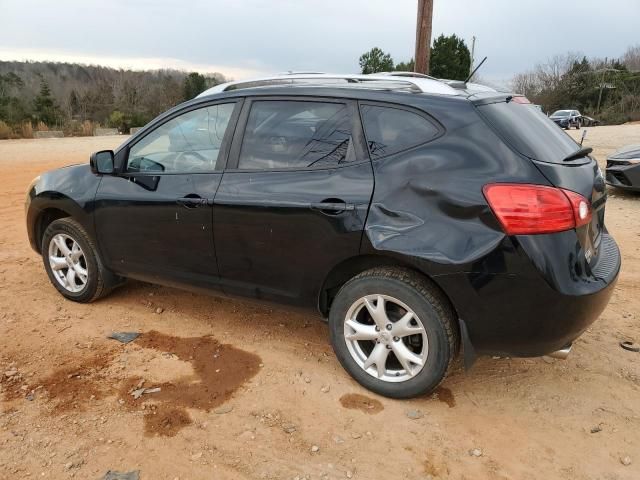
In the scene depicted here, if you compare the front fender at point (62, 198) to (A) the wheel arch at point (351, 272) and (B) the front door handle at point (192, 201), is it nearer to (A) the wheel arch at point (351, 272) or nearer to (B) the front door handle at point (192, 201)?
(B) the front door handle at point (192, 201)

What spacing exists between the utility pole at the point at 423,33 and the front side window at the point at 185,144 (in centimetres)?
528

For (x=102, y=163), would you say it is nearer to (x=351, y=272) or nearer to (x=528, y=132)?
(x=351, y=272)

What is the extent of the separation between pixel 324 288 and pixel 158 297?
201cm

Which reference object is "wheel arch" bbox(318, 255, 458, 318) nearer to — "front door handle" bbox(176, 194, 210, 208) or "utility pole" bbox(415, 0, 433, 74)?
"front door handle" bbox(176, 194, 210, 208)

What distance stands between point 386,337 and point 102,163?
7.90 ft

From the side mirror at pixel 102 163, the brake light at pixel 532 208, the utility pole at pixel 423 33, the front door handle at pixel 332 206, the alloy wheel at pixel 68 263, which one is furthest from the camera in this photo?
the utility pole at pixel 423 33

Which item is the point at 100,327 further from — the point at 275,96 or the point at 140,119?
the point at 140,119

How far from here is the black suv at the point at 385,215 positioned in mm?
2598

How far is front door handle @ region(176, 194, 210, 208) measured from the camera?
3.43 m

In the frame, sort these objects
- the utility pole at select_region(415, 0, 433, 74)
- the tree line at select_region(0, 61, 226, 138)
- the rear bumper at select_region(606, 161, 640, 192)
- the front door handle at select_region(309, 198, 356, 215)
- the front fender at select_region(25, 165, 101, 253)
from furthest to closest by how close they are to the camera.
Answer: the tree line at select_region(0, 61, 226, 138), the rear bumper at select_region(606, 161, 640, 192), the utility pole at select_region(415, 0, 433, 74), the front fender at select_region(25, 165, 101, 253), the front door handle at select_region(309, 198, 356, 215)

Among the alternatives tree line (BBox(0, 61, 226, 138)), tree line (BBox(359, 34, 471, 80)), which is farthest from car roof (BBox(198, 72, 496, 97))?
tree line (BBox(359, 34, 471, 80))

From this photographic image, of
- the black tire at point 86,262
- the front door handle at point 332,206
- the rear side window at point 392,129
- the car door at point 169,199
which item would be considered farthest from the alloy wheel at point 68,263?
the rear side window at point 392,129

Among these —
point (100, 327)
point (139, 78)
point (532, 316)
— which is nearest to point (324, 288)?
point (532, 316)

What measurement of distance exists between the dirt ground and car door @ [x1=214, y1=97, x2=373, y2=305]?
1.08 ft
